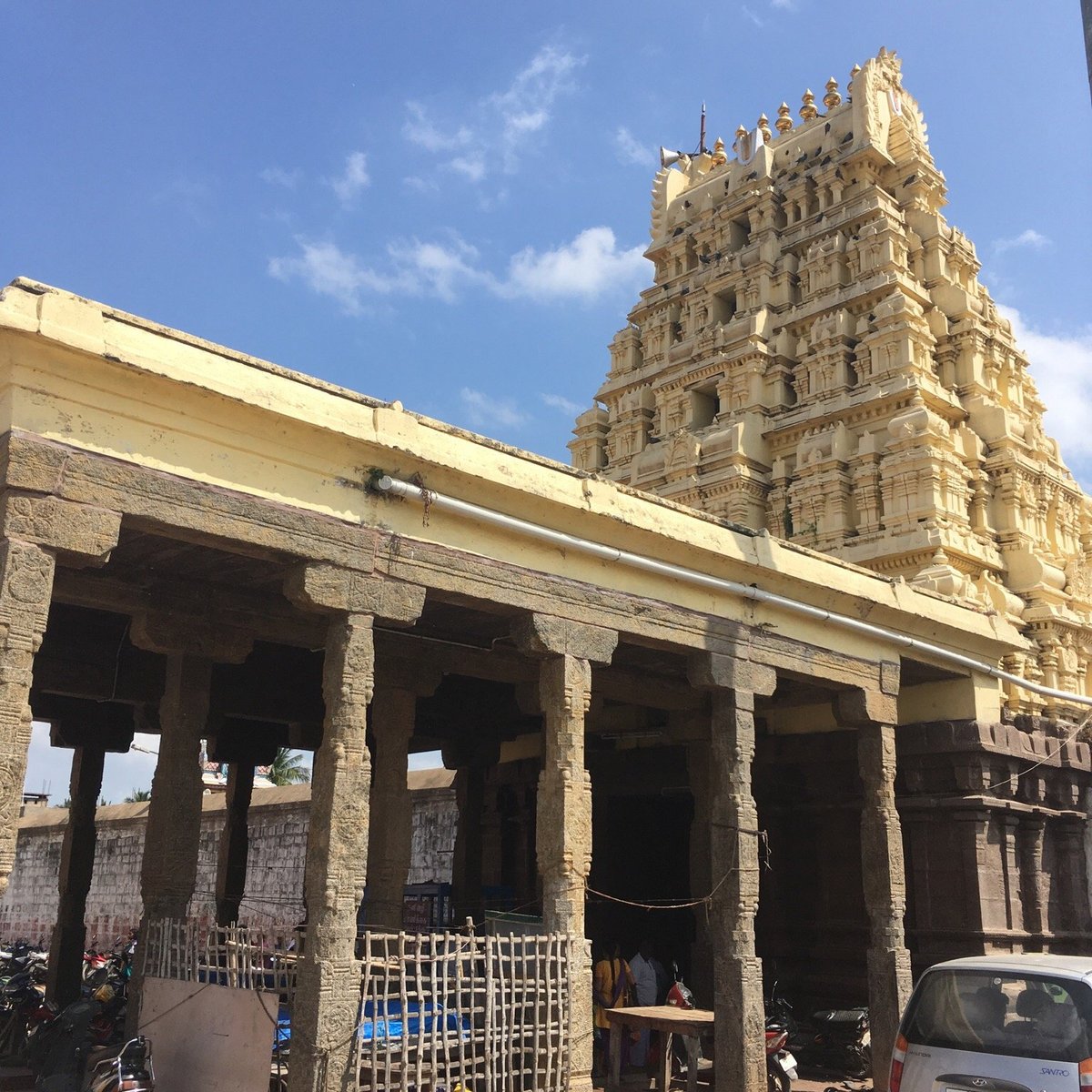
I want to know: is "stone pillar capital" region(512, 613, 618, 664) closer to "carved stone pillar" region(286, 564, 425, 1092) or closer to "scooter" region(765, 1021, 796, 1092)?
"carved stone pillar" region(286, 564, 425, 1092)

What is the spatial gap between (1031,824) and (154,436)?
464 inches

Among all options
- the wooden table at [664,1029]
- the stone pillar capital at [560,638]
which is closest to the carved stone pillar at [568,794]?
the stone pillar capital at [560,638]

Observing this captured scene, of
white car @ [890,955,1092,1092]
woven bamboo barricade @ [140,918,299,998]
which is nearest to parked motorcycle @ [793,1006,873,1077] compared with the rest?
white car @ [890,955,1092,1092]

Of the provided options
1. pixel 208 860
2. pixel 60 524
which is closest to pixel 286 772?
pixel 208 860

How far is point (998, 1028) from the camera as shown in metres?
6.71

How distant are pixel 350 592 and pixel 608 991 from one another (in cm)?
638

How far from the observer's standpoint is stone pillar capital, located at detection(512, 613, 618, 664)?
9.61 metres

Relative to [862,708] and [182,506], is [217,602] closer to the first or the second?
[182,506]

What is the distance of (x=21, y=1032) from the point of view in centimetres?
1150

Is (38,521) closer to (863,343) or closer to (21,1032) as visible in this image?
(21,1032)

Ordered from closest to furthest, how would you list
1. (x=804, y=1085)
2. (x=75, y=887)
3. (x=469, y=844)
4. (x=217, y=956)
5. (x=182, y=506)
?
1. (x=182, y=506)
2. (x=217, y=956)
3. (x=804, y=1085)
4. (x=75, y=887)
5. (x=469, y=844)

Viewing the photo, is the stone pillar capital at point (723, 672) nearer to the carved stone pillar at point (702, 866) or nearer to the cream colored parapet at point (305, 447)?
the cream colored parapet at point (305, 447)

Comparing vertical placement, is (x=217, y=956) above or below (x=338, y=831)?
below

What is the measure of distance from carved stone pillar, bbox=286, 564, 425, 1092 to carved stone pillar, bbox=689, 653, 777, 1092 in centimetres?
363
